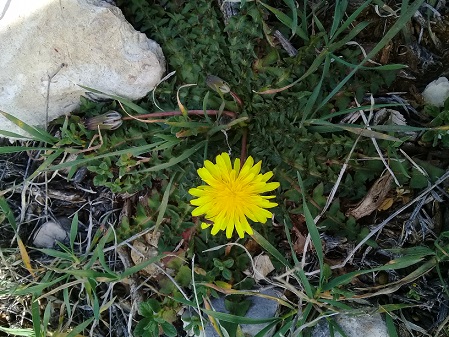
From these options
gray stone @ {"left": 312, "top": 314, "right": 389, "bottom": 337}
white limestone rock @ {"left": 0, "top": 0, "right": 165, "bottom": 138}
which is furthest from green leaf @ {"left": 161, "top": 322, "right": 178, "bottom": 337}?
white limestone rock @ {"left": 0, "top": 0, "right": 165, "bottom": 138}

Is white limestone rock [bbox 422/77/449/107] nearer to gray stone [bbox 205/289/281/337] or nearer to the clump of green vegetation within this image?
the clump of green vegetation

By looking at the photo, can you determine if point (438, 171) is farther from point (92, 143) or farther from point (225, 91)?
point (92, 143)

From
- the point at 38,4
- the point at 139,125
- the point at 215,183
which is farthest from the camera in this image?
the point at 139,125

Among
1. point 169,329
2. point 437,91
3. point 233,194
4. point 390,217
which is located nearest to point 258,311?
point 169,329

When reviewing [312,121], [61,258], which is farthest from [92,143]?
[312,121]

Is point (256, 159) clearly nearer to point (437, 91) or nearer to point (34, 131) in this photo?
point (437, 91)

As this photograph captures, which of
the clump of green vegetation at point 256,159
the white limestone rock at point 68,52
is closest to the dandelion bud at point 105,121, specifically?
the clump of green vegetation at point 256,159
